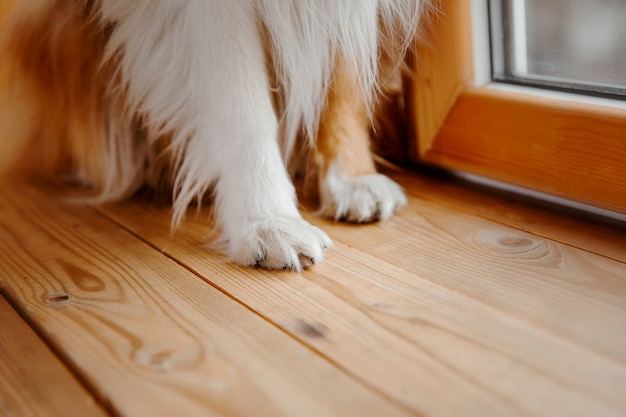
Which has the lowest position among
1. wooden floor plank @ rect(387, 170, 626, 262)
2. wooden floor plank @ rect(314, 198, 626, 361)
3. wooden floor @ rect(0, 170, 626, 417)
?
wooden floor plank @ rect(387, 170, 626, 262)

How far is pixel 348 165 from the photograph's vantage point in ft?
4.45

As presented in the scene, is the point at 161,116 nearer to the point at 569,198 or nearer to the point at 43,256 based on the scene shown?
the point at 43,256

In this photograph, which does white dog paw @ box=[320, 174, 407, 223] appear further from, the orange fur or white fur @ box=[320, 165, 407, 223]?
the orange fur

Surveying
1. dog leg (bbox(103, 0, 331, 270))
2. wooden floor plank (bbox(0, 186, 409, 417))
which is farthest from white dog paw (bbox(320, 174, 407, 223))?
wooden floor plank (bbox(0, 186, 409, 417))

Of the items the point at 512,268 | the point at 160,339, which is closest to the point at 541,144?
the point at 512,268

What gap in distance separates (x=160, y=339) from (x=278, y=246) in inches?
9.9

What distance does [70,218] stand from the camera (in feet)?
4.58

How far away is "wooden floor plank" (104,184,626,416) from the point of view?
73 cm

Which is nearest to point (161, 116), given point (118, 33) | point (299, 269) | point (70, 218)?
point (118, 33)

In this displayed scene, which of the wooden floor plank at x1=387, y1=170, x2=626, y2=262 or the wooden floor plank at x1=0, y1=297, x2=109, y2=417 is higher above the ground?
the wooden floor plank at x1=0, y1=297, x2=109, y2=417

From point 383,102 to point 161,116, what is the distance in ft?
1.61

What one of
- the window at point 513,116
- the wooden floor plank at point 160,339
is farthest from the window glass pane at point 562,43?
the wooden floor plank at point 160,339

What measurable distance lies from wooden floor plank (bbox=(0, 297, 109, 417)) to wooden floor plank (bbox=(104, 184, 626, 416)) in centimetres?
25

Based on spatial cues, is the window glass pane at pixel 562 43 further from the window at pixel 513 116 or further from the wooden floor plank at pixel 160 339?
the wooden floor plank at pixel 160 339
